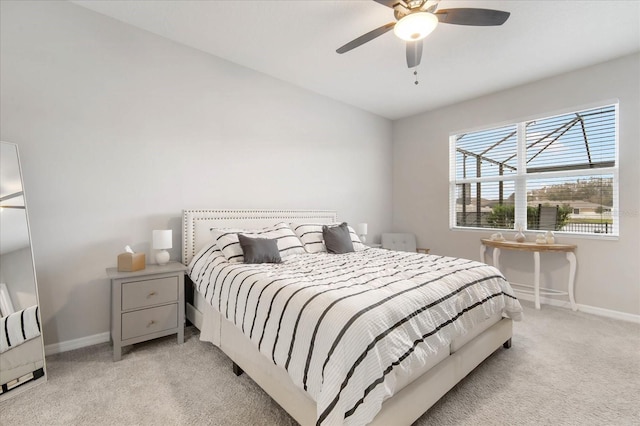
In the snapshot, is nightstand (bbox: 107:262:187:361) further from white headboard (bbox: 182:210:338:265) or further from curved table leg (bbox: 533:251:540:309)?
curved table leg (bbox: 533:251:540:309)

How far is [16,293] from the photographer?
1934 millimetres

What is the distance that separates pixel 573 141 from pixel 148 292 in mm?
4917

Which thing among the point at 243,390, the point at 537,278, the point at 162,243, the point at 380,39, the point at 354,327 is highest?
the point at 380,39

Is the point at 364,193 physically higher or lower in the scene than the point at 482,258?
higher

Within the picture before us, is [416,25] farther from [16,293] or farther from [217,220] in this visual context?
[16,293]

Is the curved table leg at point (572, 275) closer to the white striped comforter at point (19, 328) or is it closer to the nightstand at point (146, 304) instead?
the nightstand at point (146, 304)

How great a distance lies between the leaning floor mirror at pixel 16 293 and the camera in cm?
183

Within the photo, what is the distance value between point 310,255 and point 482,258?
262cm

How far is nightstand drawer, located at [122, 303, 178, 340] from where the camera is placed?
7.41 feet

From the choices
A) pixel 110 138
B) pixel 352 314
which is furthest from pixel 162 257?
pixel 352 314

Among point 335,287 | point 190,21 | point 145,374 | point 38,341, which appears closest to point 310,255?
point 335,287

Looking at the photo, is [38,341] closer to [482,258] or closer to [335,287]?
[335,287]

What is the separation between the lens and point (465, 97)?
424 cm

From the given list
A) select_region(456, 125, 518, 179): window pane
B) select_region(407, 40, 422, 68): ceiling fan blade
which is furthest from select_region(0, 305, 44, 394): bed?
select_region(456, 125, 518, 179): window pane
